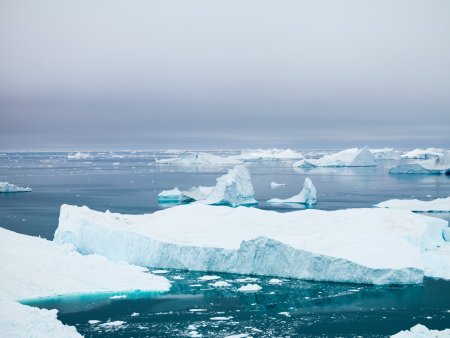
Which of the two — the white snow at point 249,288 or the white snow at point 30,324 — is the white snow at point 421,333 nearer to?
the white snow at point 249,288

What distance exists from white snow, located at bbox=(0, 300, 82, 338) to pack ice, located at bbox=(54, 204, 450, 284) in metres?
5.96

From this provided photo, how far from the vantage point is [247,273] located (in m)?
15.2

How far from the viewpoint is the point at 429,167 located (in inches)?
2244

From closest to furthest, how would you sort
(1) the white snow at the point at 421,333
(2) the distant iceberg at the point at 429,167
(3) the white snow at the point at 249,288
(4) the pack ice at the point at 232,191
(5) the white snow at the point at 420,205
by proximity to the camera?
(1) the white snow at the point at 421,333 → (3) the white snow at the point at 249,288 → (5) the white snow at the point at 420,205 → (4) the pack ice at the point at 232,191 → (2) the distant iceberg at the point at 429,167

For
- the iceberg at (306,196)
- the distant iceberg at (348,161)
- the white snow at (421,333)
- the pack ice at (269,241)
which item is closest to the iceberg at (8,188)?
the iceberg at (306,196)

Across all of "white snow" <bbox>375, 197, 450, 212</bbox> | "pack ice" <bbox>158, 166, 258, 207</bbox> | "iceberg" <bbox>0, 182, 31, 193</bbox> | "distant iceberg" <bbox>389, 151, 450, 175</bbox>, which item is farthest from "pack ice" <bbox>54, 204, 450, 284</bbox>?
"distant iceberg" <bbox>389, 151, 450, 175</bbox>

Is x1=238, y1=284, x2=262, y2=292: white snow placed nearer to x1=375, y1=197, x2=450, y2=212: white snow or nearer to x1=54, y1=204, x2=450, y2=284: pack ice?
x1=54, y1=204, x2=450, y2=284: pack ice

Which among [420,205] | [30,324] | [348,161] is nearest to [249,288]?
[30,324]

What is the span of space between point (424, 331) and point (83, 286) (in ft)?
26.4

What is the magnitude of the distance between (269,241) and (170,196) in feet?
61.5

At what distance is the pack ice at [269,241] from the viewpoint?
558 inches

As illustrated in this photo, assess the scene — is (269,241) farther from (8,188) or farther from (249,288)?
(8,188)

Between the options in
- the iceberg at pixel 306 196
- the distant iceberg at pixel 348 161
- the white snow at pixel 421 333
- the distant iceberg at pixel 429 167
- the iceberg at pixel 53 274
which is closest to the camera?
the white snow at pixel 421 333

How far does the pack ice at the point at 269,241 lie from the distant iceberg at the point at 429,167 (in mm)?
39373
